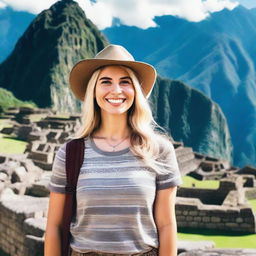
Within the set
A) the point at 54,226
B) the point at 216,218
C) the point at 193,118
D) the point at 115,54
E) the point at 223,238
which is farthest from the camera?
the point at 193,118

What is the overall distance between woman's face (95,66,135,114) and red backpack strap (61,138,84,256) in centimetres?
28

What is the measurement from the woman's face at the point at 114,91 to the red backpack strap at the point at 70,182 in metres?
0.28

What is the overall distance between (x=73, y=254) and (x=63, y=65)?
131943 mm

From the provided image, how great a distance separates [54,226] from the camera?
2557 millimetres

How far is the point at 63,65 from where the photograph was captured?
13150 centimetres

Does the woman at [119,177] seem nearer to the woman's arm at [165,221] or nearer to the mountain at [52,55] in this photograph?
the woman's arm at [165,221]

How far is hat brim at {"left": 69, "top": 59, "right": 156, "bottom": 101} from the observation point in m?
2.68

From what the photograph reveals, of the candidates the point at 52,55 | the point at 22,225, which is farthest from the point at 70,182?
the point at 52,55

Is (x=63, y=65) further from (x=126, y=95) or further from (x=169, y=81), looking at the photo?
(x=126, y=95)

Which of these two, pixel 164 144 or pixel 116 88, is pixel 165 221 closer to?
pixel 164 144

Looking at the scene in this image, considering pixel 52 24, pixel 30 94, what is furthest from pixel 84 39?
pixel 30 94

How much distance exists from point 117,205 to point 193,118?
16850cm

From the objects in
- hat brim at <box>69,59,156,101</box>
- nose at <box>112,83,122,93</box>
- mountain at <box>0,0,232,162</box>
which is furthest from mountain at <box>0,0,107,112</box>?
nose at <box>112,83,122,93</box>

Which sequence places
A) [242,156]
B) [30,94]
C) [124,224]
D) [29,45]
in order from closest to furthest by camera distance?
[124,224], [30,94], [29,45], [242,156]
